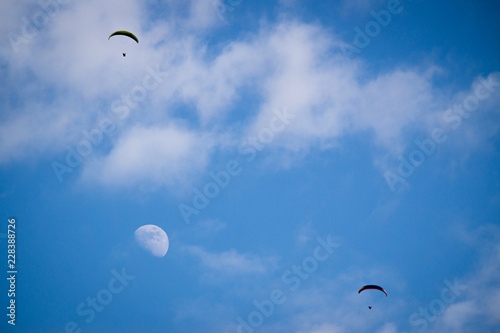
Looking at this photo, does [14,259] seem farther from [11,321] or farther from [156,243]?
[156,243]

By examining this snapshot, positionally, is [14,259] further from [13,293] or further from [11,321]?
[11,321]

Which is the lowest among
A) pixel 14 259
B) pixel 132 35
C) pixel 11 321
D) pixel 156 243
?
pixel 11 321

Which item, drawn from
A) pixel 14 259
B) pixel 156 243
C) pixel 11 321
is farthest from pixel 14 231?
pixel 156 243

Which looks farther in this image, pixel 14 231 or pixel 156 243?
pixel 156 243

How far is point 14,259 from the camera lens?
151ft

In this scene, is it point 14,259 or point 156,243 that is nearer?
point 14,259

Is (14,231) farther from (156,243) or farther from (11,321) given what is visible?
(156,243)

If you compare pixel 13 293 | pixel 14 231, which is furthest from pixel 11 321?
pixel 14 231

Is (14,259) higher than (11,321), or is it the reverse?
(14,259)

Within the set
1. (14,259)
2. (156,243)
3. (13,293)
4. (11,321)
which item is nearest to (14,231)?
(14,259)

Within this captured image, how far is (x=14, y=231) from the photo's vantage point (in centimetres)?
4666

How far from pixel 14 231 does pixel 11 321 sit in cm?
1061

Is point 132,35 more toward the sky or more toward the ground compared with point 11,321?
more toward the sky

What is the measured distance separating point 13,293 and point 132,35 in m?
34.1
